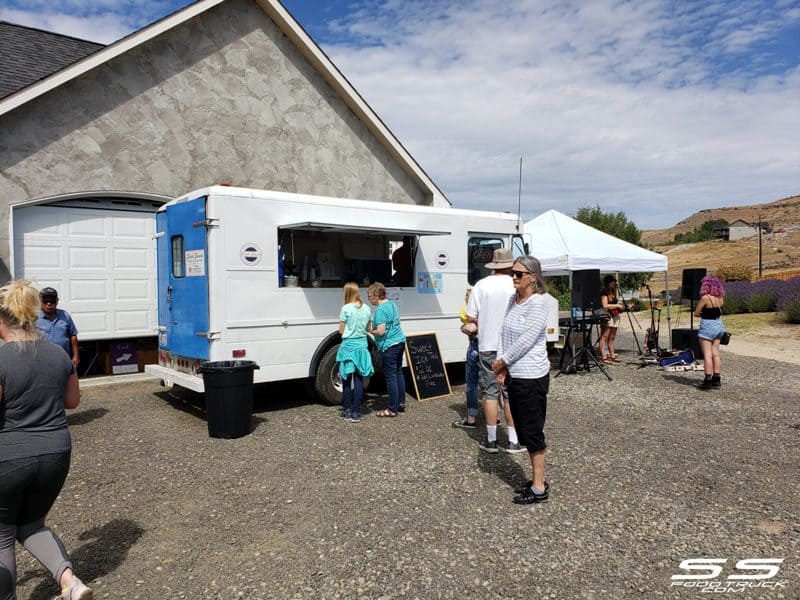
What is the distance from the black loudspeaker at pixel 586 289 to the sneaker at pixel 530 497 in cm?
644

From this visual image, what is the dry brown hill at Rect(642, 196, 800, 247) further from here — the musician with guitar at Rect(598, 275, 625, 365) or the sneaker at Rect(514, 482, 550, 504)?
the sneaker at Rect(514, 482, 550, 504)

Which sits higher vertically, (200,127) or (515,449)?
(200,127)

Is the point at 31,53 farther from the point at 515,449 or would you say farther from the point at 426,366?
the point at 515,449

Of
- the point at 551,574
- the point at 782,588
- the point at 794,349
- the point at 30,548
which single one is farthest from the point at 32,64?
the point at 794,349

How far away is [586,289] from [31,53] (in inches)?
418

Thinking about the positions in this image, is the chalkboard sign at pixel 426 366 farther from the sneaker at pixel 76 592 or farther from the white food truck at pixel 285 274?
the sneaker at pixel 76 592

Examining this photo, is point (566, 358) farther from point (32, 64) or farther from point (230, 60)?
point (32, 64)

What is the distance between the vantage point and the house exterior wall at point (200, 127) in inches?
348

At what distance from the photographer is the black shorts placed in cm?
443

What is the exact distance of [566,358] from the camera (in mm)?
12062

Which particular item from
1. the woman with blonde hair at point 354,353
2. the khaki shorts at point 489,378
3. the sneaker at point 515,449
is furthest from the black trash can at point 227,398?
the sneaker at point 515,449

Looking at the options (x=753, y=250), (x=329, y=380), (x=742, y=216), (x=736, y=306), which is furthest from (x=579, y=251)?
(x=742, y=216)

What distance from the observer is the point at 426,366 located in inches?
335

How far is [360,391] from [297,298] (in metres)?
1.44
